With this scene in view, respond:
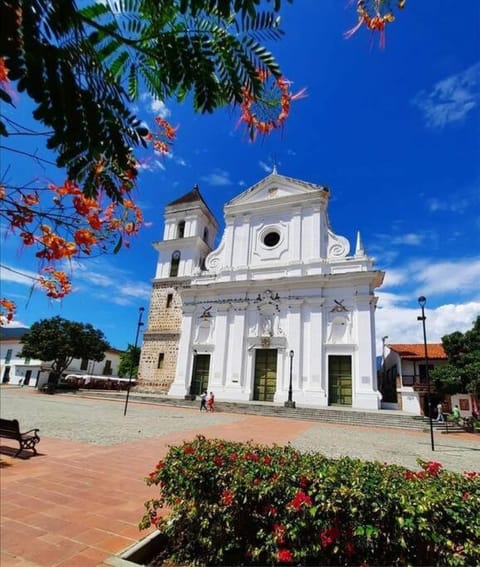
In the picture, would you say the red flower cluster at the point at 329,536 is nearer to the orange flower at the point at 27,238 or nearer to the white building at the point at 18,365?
the orange flower at the point at 27,238

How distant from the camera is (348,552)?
225 cm

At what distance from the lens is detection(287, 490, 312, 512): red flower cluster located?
7.79 feet

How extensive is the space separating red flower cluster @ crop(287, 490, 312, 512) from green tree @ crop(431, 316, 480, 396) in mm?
17853

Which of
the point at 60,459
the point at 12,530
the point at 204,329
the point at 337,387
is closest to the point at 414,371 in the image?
the point at 337,387

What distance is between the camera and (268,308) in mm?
23438

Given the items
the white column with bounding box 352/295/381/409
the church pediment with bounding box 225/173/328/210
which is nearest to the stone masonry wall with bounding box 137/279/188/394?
the church pediment with bounding box 225/173/328/210

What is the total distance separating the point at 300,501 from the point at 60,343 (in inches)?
1150

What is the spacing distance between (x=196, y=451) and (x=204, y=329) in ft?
71.7

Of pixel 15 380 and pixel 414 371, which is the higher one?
pixel 414 371

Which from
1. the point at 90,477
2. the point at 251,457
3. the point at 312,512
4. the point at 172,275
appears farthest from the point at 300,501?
the point at 172,275

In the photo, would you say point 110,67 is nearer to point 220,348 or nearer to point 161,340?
point 220,348

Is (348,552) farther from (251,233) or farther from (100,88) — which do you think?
(251,233)

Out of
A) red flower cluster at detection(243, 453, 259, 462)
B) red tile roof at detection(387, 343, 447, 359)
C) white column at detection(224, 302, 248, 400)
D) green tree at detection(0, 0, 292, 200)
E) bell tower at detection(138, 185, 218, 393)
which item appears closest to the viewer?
green tree at detection(0, 0, 292, 200)

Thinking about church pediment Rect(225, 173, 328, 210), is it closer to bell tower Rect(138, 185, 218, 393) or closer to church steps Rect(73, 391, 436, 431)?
bell tower Rect(138, 185, 218, 393)
